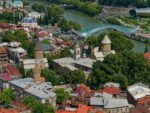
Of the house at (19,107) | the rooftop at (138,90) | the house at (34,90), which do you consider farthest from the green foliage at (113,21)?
the house at (19,107)

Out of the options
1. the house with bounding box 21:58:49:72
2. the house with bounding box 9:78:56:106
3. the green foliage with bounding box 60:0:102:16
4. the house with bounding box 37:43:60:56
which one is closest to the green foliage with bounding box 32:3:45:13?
the green foliage with bounding box 60:0:102:16

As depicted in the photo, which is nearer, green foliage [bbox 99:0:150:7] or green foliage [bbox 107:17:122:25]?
green foliage [bbox 107:17:122:25]

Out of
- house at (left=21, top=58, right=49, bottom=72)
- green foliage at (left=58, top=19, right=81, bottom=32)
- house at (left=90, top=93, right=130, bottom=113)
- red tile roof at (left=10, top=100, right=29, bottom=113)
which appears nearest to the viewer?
red tile roof at (left=10, top=100, right=29, bottom=113)

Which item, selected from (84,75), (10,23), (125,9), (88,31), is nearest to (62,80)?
(84,75)

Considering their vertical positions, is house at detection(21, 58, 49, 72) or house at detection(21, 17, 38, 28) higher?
house at detection(21, 58, 49, 72)

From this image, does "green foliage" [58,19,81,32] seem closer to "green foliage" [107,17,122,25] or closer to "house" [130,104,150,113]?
"green foliage" [107,17,122,25]

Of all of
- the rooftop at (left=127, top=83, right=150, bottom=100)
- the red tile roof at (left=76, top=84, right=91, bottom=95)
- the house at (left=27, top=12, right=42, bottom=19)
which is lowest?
the house at (left=27, top=12, right=42, bottom=19)

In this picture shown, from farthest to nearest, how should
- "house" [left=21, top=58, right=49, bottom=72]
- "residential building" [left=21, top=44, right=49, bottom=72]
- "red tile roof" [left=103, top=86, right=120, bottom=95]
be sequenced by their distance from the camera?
1. "house" [left=21, top=58, right=49, bottom=72]
2. "residential building" [left=21, top=44, right=49, bottom=72]
3. "red tile roof" [left=103, top=86, right=120, bottom=95]

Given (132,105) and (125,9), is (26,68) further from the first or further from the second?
(125,9)
